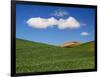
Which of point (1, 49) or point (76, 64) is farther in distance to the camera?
point (76, 64)

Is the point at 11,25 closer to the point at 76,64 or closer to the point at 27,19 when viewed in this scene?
the point at 27,19

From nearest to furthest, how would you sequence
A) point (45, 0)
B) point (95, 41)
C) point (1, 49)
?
point (1, 49) < point (45, 0) < point (95, 41)

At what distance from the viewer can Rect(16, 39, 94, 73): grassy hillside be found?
1.94m

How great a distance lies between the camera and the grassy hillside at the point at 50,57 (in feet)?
6.37

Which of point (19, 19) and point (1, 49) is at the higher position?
point (19, 19)

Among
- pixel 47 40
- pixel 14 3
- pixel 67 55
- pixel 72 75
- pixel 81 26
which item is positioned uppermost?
pixel 14 3

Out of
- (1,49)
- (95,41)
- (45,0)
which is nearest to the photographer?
(1,49)

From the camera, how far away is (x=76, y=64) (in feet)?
6.95

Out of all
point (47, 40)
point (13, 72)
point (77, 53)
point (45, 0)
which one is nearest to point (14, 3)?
point (45, 0)

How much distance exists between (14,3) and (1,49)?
15.9 inches

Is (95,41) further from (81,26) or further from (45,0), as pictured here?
(45,0)

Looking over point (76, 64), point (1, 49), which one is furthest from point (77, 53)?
point (1, 49)

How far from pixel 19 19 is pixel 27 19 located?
73mm

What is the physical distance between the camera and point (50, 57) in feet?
6.67
